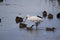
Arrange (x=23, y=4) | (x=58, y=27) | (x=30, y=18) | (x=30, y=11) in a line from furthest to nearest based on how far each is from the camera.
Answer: (x=23, y=4)
(x=30, y=11)
(x=30, y=18)
(x=58, y=27)

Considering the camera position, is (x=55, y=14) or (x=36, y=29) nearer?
(x=36, y=29)

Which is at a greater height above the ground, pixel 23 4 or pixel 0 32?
pixel 23 4

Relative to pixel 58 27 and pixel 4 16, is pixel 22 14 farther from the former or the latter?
pixel 58 27

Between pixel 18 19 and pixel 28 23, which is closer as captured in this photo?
pixel 28 23

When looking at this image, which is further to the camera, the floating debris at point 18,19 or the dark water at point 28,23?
the floating debris at point 18,19

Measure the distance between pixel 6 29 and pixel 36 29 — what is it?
58 cm

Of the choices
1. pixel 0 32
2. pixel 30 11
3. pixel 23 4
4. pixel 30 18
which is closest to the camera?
pixel 0 32

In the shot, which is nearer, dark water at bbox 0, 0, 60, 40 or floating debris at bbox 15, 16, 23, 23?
dark water at bbox 0, 0, 60, 40

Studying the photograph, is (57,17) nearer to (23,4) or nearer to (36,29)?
(36,29)

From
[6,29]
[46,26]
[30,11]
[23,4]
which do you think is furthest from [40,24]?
[23,4]

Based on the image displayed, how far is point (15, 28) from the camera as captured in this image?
5.78 metres

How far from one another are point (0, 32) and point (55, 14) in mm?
2084

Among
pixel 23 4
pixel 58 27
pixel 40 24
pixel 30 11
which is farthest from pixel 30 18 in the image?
pixel 23 4

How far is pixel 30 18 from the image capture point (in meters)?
6.32
